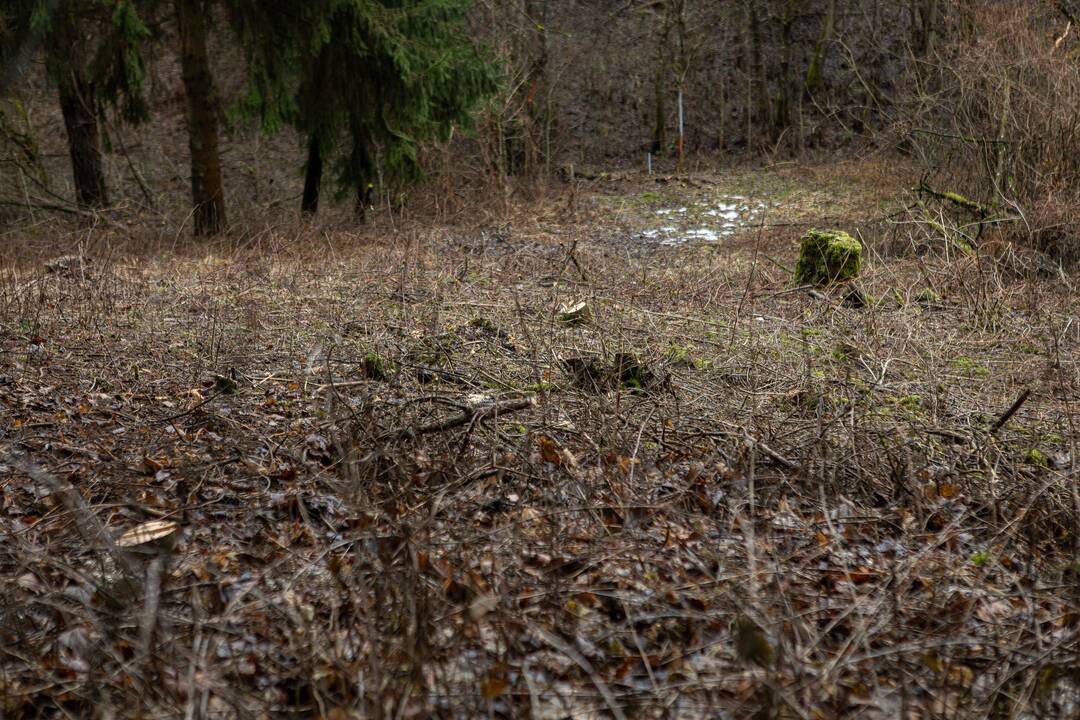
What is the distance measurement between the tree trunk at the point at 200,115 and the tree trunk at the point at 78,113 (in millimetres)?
1550

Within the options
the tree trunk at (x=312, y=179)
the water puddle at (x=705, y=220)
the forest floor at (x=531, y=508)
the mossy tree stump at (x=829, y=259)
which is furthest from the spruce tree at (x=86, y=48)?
the mossy tree stump at (x=829, y=259)

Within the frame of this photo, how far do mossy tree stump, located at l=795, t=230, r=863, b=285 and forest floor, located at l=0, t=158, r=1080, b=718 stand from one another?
111 centimetres

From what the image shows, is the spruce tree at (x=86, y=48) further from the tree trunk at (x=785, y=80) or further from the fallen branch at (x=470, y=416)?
the tree trunk at (x=785, y=80)

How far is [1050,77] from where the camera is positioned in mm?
9430

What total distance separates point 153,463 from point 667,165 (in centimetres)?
1995

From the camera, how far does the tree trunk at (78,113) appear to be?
1181 centimetres

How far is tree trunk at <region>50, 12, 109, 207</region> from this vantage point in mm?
11809

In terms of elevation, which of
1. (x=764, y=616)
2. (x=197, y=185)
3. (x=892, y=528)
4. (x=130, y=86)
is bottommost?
(x=892, y=528)

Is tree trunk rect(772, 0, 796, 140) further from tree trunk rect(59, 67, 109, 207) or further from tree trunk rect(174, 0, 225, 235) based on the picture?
tree trunk rect(59, 67, 109, 207)

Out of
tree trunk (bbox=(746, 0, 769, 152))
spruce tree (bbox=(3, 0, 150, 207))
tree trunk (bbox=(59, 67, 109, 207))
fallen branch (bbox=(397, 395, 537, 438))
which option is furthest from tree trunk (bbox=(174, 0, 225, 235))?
tree trunk (bbox=(746, 0, 769, 152))

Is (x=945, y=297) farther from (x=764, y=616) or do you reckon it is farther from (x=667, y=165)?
(x=667, y=165)

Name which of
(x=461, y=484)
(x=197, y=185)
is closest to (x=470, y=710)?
(x=461, y=484)

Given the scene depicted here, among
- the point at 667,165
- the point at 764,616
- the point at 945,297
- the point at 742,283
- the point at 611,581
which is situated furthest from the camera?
the point at 667,165

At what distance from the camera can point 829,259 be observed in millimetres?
8523
